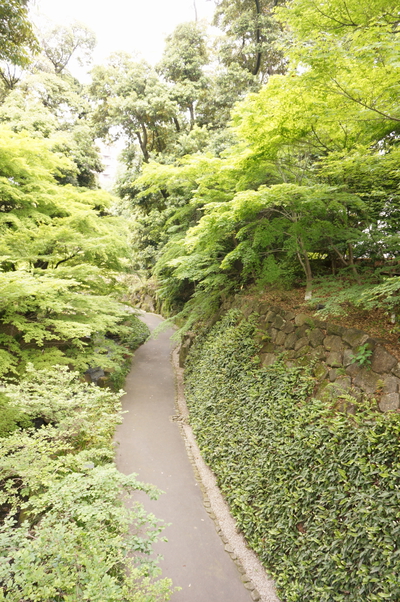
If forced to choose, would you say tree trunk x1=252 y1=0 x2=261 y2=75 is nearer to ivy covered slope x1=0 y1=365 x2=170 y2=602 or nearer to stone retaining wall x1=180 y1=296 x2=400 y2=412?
stone retaining wall x1=180 y1=296 x2=400 y2=412

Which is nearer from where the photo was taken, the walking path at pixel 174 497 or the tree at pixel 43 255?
the walking path at pixel 174 497

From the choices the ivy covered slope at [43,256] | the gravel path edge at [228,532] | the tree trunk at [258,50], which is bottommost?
the gravel path edge at [228,532]

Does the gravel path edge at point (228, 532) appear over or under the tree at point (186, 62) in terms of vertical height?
under

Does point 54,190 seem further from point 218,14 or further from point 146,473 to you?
point 218,14

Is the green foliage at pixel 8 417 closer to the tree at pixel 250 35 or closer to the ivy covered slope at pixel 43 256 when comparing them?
the ivy covered slope at pixel 43 256

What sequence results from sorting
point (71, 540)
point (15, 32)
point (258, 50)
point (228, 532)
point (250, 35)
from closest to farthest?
1. point (71, 540)
2. point (228, 532)
3. point (15, 32)
4. point (258, 50)
5. point (250, 35)

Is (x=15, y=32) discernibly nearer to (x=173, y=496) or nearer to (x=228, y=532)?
(x=173, y=496)

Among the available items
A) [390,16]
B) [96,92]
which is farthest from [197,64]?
[390,16]

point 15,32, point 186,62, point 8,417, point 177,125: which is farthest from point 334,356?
point 186,62

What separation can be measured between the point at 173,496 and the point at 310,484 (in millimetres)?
3081

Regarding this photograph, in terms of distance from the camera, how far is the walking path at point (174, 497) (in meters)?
4.25

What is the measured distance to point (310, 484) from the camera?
4004mm

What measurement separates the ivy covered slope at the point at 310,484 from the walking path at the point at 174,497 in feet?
1.88

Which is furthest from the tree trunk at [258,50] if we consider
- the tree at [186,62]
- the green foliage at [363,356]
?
the green foliage at [363,356]
